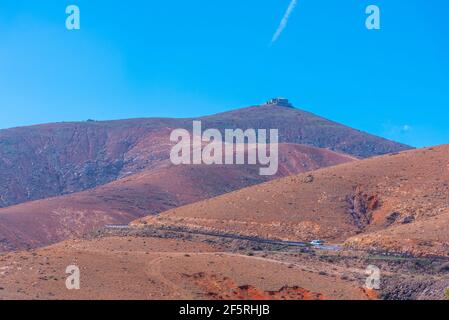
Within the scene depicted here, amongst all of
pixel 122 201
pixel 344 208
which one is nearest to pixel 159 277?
pixel 344 208

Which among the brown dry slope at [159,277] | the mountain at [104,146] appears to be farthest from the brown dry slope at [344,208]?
the mountain at [104,146]

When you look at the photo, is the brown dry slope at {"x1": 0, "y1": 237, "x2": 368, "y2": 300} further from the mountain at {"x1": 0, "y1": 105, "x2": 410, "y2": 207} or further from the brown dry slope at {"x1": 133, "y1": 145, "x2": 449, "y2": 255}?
the mountain at {"x1": 0, "y1": 105, "x2": 410, "y2": 207}

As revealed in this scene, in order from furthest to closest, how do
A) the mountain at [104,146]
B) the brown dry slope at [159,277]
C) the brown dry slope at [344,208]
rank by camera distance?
the mountain at [104,146], the brown dry slope at [344,208], the brown dry slope at [159,277]

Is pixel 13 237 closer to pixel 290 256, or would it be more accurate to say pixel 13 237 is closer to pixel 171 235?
pixel 171 235

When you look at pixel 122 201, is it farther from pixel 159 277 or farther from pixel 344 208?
pixel 159 277

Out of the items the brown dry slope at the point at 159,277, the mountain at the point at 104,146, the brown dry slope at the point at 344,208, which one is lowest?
the brown dry slope at the point at 159,277

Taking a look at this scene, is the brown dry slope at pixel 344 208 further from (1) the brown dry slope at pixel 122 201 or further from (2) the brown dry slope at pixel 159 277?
(1) the brown dry slope at pixel 122 201

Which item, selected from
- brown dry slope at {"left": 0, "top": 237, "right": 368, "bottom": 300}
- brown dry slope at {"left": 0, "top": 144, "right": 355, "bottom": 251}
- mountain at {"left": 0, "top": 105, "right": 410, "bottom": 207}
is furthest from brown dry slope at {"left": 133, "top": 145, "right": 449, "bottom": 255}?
mountain at {"left": 0, "top": 105, "right": 410, "bottom": 207}
